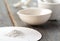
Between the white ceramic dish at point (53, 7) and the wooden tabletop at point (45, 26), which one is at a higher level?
the white ceramic dish at point (53, 7)

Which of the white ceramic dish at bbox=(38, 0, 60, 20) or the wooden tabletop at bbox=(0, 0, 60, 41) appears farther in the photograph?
the white ceramic dish at bbox=(38, 0, 60, 20)

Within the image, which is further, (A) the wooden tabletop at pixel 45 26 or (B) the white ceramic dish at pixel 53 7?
(B) the white ceramic dish at pixel 53 7

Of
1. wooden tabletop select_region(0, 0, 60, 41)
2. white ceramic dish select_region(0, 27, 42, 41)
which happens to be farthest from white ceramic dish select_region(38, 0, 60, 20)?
white ceramic dish select_region(0, 27, 42, 41)

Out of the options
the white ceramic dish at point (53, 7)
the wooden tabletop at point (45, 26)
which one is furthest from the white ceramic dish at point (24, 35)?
the white ceramic dish at point (53, 7)

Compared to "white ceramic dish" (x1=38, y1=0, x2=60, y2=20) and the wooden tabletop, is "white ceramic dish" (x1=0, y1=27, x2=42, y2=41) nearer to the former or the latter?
the wooden tabletop

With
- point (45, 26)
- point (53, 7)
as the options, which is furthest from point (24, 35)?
point (53, 7)

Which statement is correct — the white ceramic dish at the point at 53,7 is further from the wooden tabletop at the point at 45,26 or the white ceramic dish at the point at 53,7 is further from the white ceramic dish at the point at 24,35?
the white ceramic dish at the point at 24,35

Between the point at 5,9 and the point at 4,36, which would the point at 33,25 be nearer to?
the point at 4,36

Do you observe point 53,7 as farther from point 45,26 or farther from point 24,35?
point 24,35

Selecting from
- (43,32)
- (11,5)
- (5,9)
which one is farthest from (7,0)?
(43,32)

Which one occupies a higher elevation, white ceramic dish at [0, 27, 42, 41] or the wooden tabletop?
white ceramic dish at [0, 27, 42, 41]

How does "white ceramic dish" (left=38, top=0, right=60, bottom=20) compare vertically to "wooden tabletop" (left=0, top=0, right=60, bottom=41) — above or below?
above

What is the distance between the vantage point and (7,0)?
1496 mm

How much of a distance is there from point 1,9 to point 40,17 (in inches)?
19.2
